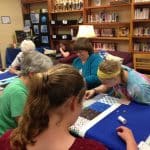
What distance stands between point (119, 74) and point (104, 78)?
124 millimetres

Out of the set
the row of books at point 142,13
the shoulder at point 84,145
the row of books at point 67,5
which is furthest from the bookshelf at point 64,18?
the shoulder at point 84,145

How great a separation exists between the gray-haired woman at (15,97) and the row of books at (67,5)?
3.97 m

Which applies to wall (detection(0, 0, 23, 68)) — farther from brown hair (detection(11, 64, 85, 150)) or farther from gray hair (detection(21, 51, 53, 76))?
brown hair (detection(11, 64, 85, 150))

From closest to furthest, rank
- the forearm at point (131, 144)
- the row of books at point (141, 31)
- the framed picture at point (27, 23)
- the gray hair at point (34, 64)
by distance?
the forearm at point (131, 144)
the gray hair at point (34, 64)
the row of books at point (141, 31)
the framed picture at point (27, 23)

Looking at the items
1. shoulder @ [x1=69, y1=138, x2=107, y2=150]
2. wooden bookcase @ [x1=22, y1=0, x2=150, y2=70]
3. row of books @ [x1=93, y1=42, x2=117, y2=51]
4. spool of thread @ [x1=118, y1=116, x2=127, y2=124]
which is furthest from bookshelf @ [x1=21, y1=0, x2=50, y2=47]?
shoulder @ [x1=69, y1=138, x2=107, y2=150]

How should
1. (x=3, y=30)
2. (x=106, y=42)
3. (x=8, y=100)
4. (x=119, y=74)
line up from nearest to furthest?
(x=8, y=100) → (x=119, y=74) → (x=106, y=42) → (x=3, y=30)

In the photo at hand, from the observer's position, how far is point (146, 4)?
4.34 meters

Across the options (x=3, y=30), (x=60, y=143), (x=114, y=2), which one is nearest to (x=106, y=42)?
(x=114, y=2)

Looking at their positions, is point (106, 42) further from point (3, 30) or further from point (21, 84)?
point (21, 84)

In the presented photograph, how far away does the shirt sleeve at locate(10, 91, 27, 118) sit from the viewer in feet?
4.77

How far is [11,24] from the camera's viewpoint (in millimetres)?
6383

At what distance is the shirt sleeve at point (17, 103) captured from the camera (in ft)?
4.77

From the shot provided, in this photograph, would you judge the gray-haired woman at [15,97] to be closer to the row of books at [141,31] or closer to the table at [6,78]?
the table at [6,78]

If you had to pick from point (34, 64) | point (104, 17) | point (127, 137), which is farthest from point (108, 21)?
point (127, 137)
